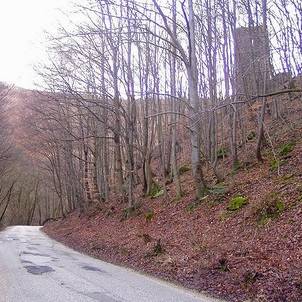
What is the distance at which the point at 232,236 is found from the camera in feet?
39.7

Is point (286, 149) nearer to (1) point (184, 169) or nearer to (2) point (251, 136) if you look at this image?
(2) point (251, 136)

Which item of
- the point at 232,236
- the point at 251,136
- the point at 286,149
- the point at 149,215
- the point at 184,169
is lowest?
the point at 232,236

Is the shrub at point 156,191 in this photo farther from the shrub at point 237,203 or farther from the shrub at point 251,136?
the shrub at point 237,203

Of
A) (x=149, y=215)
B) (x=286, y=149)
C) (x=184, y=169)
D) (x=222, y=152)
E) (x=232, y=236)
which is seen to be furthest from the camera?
(x=184, y=169)

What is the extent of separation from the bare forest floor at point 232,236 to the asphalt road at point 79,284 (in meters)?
0.73

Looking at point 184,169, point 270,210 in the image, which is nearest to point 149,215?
point 184,169

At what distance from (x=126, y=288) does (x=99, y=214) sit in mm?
19293

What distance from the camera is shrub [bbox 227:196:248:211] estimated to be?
1407cm

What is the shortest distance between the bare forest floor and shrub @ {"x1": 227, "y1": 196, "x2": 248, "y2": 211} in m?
0.03

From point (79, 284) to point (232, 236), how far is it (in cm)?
448

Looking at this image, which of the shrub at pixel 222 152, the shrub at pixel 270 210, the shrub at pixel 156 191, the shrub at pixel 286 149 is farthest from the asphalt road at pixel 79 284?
the shrub at pixel 222 152

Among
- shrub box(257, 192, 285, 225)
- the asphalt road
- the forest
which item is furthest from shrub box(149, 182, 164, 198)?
shrub box(257, 192, 285, 225)

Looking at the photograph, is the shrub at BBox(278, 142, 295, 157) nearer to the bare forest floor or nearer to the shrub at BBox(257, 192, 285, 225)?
the bare forest floor

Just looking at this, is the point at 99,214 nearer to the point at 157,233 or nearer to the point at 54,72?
the point at 54,72
